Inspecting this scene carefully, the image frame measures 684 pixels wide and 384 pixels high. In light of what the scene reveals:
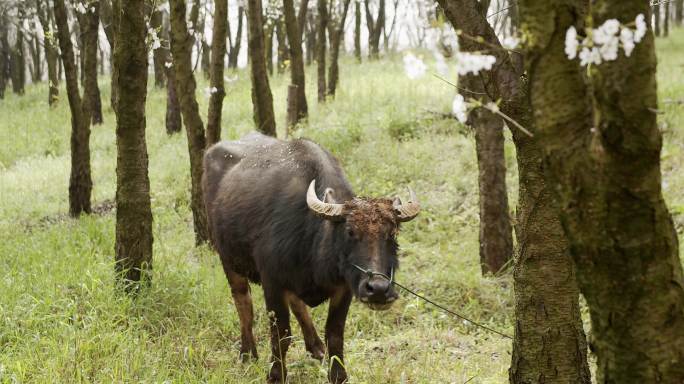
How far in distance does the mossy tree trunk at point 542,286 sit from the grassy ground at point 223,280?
95 centimetres

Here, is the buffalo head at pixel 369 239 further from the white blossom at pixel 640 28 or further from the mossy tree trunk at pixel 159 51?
the mossy tree trunk at pixel 159 51

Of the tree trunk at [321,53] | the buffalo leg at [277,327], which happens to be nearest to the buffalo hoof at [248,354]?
the buffalo leg at [277,327]

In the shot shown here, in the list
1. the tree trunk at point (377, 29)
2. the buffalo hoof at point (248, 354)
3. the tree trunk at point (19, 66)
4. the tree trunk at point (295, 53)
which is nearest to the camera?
the buffalo hoof at point (248, 354)

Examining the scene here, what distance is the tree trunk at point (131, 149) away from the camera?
686 cm

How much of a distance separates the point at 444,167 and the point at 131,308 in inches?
280

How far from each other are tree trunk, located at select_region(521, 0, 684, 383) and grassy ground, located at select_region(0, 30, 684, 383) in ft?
1.62

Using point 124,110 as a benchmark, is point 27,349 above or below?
below

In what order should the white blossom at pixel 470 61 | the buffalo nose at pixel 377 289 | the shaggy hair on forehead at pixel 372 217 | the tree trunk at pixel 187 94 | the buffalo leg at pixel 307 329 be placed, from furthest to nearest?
the tree trunk at pixel 187 94
the buffalo leg at pixel 307 329
the shaggy hair on forehead at pixel 372 217
the buffalo nose at pixel 377 289
the white blossom at pixel 470 61

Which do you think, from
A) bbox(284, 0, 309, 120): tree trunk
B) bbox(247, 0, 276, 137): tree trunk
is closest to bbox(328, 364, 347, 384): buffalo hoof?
bbox(247, 0, 276, 137): tree trunk

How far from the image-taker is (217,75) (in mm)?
10438

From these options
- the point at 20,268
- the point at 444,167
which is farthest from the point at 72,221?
the point at 444,167

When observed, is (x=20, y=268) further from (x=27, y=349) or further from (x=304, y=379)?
(x=304, y=379)

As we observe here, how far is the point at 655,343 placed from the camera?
274 cm

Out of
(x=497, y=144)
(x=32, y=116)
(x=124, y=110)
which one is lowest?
(x=32, y=116)
